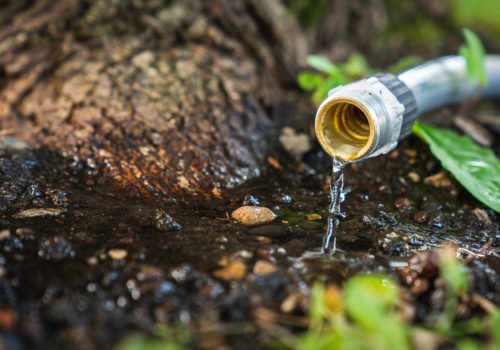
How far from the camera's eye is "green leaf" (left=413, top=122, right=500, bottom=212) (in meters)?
1.95

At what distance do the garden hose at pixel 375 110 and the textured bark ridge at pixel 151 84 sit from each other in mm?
481

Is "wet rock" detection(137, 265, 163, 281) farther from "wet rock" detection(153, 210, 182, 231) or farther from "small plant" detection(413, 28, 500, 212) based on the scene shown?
"small plant" detection(413, 28, 500, 212)

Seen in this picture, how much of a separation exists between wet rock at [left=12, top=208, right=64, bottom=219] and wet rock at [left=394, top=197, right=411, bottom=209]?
57.8 inches

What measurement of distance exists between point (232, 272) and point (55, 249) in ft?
1.98

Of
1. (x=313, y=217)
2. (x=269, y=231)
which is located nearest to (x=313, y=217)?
(x=313, y=217)

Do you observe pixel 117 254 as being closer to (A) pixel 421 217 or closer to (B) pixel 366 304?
(B) pixel 366 304

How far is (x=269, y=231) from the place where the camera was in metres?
1.69

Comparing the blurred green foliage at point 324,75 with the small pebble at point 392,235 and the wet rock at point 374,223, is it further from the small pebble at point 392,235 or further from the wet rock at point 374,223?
the small pebble at point 392,235

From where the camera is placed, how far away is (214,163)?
2135 mm

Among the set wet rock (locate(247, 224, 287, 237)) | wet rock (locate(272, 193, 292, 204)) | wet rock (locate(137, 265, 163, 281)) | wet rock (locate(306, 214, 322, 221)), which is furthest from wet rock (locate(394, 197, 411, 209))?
wet rock (locate(137, 265, 163, 281))

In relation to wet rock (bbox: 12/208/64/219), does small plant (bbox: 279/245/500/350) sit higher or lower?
higher

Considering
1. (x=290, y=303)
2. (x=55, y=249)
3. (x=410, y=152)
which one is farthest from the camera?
(x=410, y=152)

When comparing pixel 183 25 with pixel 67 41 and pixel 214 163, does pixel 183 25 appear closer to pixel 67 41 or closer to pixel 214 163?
pixel 67 41

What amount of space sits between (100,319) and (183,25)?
80.3 inches
